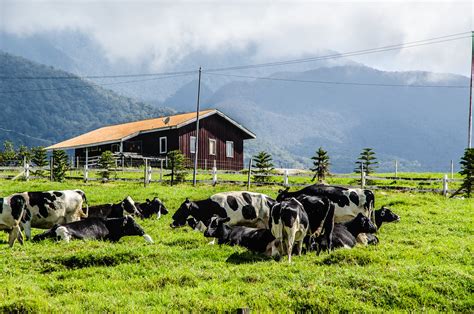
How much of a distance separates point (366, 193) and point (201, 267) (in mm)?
Result: 7471

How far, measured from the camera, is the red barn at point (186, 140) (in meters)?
48.5

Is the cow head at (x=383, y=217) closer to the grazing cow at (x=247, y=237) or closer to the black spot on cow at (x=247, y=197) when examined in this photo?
the black spot on cow at (x=247, y=197)

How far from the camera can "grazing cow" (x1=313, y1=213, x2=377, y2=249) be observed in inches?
498

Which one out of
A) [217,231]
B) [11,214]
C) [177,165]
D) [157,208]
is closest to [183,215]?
[157,208]

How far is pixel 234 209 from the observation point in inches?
629

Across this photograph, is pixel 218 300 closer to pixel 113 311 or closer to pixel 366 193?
pixel 113 311

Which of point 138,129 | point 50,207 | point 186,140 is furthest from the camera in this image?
point 138,129

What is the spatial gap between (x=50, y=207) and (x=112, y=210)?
8.22ft

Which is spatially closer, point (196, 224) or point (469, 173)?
point (196, 224)

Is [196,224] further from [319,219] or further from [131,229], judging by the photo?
[319,219]

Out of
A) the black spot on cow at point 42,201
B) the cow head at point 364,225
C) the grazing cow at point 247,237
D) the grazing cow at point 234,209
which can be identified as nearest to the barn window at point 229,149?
the grazing cow at point 234,209

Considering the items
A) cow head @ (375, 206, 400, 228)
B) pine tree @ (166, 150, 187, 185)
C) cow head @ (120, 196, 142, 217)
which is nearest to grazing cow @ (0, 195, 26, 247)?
cow head @ (120, 196, 142, 217)

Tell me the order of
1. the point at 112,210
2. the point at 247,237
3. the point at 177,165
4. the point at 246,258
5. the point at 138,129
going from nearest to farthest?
the point at 246,258
the point at 247,237
the point at 112,210
the point at 177,165
the point at 138,129

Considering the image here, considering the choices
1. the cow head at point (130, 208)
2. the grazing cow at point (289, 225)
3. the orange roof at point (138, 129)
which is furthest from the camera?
the orange roof at point (138, 129)
